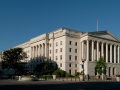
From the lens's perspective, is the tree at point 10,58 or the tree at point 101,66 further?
the tree at point 10,58

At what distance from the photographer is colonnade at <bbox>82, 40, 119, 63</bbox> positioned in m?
86.9

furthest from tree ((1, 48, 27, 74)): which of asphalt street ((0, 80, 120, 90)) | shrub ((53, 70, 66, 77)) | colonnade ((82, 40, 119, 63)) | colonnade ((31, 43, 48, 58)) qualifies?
asphalt street ((0, 80, 120, 90))

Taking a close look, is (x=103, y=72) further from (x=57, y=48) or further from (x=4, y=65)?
(x=4, y=65)

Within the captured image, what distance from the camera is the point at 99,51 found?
315ft

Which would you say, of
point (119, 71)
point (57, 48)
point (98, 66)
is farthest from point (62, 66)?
point (119, 71)

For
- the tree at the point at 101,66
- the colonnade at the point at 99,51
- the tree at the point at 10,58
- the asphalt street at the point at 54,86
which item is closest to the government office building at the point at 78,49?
the colonnade at the point at 99,51

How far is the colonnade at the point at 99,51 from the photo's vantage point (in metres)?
86.9

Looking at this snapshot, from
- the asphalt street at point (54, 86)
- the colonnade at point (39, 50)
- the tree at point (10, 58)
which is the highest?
the colonnade at point (39, 50)

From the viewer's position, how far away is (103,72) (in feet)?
257

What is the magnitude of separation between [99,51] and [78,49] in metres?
12.6

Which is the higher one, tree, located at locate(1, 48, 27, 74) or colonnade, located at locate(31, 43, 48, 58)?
colonnade, located at locate(31, 43, 48, 58)

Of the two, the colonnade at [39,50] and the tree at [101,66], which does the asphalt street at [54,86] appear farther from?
the colonnade at [39,50]

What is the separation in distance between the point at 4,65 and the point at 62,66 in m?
25.8

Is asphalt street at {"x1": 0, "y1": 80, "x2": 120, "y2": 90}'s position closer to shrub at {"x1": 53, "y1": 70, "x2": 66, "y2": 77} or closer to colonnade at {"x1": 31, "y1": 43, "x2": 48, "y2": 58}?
shrub at {"x1": 53, "y1": 70, "x2": 66, "y2": 77}
